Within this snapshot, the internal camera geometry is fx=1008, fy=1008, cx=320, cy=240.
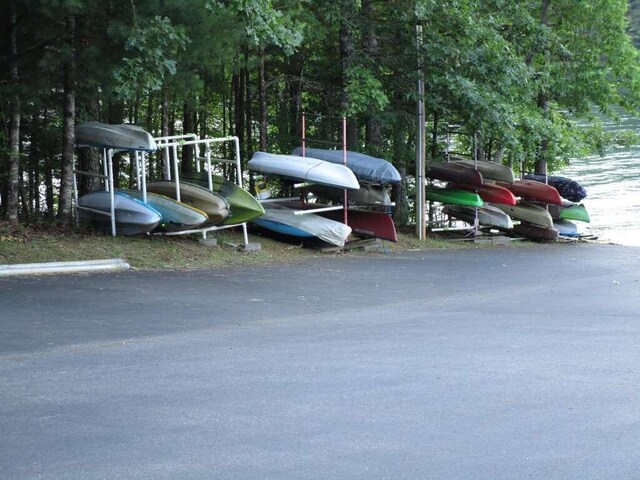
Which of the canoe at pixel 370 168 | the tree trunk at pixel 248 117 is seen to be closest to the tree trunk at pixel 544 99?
the canoe at pixel 370 168

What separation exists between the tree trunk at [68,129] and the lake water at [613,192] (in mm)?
17490

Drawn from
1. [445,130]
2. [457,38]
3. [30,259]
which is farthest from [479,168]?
[30,259]

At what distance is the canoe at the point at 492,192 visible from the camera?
83.6 feet

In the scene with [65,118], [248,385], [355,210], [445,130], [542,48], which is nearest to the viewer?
[248,385]

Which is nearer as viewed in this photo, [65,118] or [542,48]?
[65,118]

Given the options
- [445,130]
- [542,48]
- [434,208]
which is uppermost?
[542,48]

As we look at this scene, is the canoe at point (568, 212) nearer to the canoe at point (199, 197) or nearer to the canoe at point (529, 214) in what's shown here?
the canoe at point (529, 214)

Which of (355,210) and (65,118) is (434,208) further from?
(65,118)

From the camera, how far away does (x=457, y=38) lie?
21.3 metres

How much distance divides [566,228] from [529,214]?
1926 mm

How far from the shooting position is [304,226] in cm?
1914

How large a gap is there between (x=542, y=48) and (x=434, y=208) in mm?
6402

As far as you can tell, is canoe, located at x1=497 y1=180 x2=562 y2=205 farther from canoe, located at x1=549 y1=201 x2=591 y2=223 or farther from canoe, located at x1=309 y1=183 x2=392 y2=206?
canoe, located at x1=309 y1=183 x2=392 y2=206

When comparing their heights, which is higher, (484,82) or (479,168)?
(484,82)
